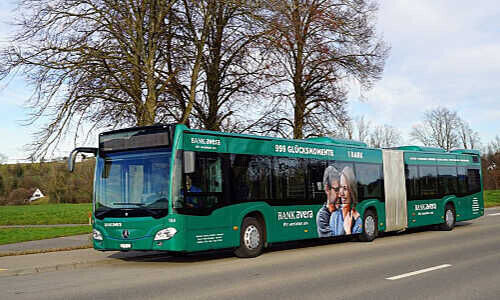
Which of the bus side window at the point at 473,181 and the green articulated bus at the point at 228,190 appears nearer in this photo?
the green articulated bus at the point at 228,190

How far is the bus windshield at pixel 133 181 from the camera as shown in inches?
472

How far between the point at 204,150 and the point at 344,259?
404 centimetres

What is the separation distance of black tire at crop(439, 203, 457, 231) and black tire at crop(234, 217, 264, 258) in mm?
10930

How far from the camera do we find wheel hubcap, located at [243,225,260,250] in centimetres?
1346

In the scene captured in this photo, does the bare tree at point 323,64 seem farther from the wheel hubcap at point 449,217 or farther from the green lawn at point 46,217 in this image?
the green lawn at point 46,217

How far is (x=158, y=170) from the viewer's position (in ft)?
39.7

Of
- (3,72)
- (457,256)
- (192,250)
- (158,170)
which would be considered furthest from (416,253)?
(3,72)

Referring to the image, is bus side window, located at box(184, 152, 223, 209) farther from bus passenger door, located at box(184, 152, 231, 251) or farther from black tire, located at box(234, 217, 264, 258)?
black tire, located at box(234, 217, 264, 258)

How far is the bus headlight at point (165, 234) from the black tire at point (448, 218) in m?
13.8

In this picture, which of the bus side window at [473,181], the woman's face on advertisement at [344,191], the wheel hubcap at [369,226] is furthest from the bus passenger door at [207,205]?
the bus side window at [473,181]

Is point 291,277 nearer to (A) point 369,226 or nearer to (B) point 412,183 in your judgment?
(A) point 369,226

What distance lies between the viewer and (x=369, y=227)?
1816 cm

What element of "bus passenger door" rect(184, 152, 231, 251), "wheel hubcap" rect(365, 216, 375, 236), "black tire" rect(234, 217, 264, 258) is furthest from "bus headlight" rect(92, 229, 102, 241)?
"wheel hubcap" rect(365, 216, 375, 236)

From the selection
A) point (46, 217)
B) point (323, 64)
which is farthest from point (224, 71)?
point (46, 217)
